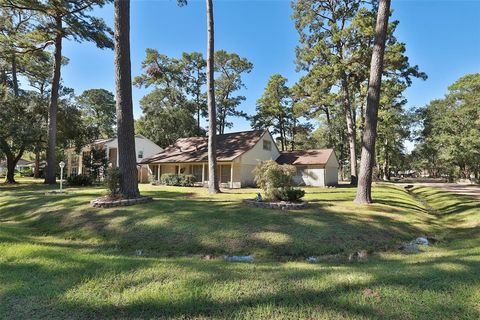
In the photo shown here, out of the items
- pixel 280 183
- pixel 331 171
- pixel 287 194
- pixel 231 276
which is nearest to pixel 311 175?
pixel 331 171

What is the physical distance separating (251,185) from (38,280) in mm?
21329

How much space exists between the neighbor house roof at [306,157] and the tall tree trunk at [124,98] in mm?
18619

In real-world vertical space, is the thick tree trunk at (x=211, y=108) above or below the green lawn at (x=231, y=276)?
above

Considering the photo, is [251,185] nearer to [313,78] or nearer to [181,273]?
[313,78]

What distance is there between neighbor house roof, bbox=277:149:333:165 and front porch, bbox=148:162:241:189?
19.7ft

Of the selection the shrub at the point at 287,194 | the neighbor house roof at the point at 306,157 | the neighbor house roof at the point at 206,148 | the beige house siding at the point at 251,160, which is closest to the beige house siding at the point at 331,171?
the neighbor house roof at the point at 306,157

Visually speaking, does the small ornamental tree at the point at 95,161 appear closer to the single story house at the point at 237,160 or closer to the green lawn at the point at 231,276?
the single story house at the point at 237,160

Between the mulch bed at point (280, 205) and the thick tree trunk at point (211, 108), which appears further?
the thick tree trunk at point (211, 108)

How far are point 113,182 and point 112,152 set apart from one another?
23.0m

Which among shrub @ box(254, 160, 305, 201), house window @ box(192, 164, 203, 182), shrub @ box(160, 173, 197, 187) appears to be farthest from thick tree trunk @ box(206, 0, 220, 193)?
house window @ box(192, 164, 203, 182)

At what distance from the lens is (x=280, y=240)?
7340mm

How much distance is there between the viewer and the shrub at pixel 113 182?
36.2ft

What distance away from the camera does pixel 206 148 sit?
91.5 ft

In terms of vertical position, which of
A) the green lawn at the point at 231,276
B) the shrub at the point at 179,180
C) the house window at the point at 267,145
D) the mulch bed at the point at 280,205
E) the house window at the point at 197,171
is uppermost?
the house window at the point at 267,145
